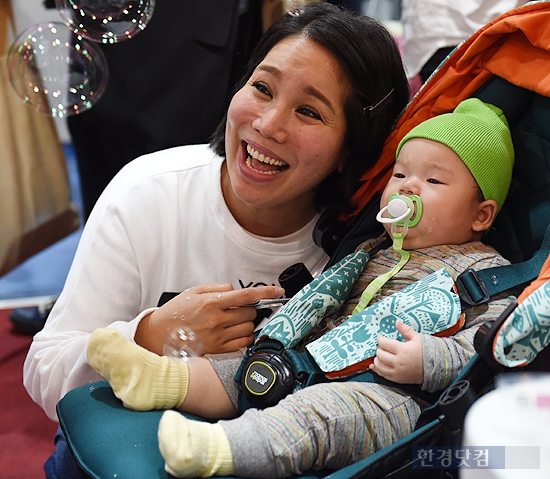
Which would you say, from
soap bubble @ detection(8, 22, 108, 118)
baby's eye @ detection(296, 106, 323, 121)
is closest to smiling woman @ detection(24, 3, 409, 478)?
baby's eye @ detection(296, 106, 323, 121)

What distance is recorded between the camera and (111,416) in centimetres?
106

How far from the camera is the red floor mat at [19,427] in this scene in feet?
6.27

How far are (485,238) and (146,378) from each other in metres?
0.77

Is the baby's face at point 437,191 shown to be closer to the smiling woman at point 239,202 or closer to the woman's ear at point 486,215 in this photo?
the woman's ear at point 486,215

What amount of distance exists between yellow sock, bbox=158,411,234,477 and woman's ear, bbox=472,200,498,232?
0.68 meters

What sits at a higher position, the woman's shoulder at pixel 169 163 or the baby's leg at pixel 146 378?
the woman's shoulder at pixel 169 163

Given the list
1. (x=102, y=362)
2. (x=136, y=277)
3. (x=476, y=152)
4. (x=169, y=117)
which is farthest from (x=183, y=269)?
(x=169, y=117)

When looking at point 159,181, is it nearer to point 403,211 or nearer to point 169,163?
point 169,163

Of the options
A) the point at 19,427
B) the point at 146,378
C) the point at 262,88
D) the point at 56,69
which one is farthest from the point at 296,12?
the point at 19,427

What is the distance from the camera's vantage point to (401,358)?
1.06 meters

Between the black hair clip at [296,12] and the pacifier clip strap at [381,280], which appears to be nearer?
the pacifier clip strap at [381,280]

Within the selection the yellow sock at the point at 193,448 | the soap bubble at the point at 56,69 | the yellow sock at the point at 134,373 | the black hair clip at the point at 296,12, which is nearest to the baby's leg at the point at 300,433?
the yellow sock at the point at 193,448

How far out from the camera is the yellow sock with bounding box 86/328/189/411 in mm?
1084

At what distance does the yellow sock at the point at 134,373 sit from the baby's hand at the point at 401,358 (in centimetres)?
33
